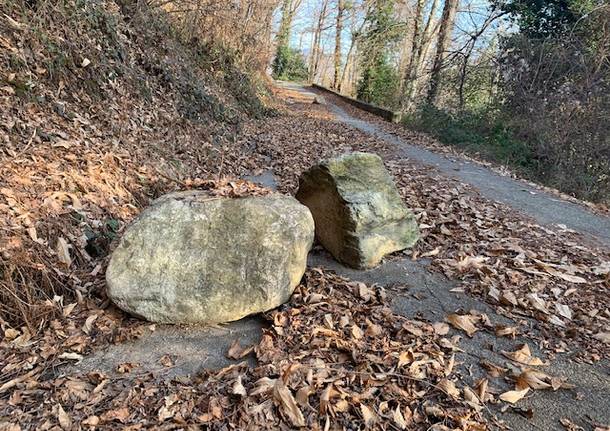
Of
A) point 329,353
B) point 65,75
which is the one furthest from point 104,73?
point 329,353

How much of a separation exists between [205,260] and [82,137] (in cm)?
260

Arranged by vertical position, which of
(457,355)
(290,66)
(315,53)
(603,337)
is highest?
(315,53)

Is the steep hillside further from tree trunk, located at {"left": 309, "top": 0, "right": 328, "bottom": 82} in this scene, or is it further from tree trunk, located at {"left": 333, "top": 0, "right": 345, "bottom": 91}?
tree trunk, located at {"left": 309, "top": 0, "right": 328, "bottom": 82}

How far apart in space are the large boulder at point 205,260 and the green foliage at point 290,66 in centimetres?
3004

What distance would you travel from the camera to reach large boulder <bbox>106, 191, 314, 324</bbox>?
3.09 m

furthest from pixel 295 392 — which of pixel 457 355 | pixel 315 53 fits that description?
pixel 315 53

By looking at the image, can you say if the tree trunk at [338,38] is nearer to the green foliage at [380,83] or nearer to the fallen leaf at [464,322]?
the green foliage at [380,83]

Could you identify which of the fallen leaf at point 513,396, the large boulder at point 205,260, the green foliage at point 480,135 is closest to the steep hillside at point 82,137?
the large boulder at point 205,260

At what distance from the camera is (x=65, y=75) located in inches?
202

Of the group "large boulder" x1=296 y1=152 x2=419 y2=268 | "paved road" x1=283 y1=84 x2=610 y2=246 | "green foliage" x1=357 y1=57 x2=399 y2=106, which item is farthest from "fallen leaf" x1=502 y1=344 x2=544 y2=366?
"green foliage" x1=357 y1=57 x2=399 y2=106

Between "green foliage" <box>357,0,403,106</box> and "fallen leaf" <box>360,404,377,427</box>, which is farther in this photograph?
"green foliage" <box>357,0,403,106</box>

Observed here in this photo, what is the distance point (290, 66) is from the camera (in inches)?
1298

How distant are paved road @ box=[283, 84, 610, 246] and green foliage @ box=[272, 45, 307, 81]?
2571cm

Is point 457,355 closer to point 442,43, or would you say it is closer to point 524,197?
point 524,197
